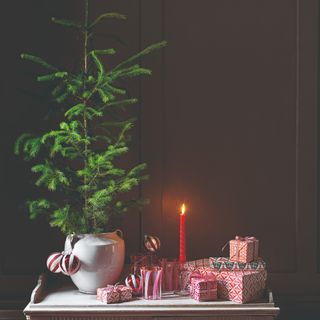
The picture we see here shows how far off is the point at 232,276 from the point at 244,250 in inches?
6.6

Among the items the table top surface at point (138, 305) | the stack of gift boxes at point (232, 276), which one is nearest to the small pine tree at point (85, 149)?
the table top surface at point (138, 305)

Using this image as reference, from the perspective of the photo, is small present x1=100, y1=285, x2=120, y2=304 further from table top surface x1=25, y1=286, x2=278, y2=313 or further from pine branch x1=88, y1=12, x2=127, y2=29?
pine branch x1=88, y1=12, x2=127, y2=29

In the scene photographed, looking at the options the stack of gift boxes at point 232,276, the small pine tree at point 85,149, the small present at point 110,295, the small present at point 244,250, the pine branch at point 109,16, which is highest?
the pine branch at point 109,16

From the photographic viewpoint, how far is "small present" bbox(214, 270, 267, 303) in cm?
278

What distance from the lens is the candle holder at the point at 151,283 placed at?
284 cm

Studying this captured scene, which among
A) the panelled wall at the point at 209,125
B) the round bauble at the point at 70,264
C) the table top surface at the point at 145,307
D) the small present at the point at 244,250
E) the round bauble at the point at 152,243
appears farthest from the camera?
the panelled wall at the point at 209,125

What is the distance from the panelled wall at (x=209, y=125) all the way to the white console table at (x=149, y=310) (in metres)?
0.54

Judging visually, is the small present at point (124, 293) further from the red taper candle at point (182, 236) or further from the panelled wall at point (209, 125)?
the panelled wall at point (209, 125)

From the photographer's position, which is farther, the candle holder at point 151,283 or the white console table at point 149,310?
the candle holder at point 151,283

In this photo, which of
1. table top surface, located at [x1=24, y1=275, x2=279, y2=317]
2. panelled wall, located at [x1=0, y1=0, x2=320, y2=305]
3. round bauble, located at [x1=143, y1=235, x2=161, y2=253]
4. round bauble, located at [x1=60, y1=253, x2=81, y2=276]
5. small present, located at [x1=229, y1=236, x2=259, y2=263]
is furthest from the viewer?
panelled wall, located at [x1=0, y1=0, x2=320, y2=305]

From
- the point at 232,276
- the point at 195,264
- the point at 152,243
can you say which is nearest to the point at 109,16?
the point at 152,243

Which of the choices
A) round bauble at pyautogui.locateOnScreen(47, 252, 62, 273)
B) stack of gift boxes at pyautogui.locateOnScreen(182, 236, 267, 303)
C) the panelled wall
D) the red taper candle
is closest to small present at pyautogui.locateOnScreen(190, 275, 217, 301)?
stack of gift boxes at pyautogui.locateOnScreen(182, 236, 267, 303)

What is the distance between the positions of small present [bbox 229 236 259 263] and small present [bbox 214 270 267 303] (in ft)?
0.27

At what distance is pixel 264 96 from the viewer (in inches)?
128
